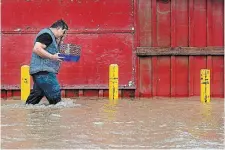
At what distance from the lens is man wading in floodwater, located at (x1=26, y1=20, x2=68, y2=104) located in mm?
8562

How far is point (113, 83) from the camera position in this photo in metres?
11.2

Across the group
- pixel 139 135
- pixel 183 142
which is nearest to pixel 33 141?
pixel 139 135

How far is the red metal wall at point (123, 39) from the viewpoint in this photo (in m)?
12.1

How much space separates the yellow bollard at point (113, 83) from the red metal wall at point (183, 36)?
1273mm

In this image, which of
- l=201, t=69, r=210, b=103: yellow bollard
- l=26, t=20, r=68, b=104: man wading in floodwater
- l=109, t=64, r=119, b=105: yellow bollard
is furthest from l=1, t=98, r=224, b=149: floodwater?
l=109, t=64, r=119, b=105: yellow bollard

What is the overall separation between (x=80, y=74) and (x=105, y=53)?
0.79m

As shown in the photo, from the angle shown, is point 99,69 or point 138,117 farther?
point 99,69

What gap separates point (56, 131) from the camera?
5.96 meters

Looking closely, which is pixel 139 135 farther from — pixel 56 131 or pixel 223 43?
pixel 223 43

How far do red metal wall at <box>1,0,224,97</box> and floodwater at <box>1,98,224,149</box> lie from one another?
3136 mm

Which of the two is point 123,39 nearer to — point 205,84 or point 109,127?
point 205,84

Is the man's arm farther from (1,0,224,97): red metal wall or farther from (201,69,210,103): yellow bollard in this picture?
(1,0,224,97): red metal wall

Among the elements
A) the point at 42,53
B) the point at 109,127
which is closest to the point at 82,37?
the point at 42,53

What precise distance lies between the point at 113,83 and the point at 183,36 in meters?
2.23
